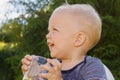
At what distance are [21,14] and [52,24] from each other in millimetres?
4049

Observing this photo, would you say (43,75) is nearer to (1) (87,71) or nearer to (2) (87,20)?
(1) (87,71)

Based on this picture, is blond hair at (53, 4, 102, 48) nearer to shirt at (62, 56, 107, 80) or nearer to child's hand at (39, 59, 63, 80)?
shirt at (62, 56, 107, 80)

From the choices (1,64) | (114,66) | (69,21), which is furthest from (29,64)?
(1,64)

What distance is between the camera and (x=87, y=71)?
163 centimetres

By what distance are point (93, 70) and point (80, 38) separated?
185mm

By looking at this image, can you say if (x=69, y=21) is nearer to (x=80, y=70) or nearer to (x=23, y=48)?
(x=80, y=70)

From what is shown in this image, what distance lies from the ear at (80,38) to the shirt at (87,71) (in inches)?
3.0

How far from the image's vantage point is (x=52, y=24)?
174cm

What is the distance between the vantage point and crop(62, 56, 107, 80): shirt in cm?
161

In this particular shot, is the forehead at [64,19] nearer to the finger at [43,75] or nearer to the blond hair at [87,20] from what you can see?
the blond hair at [87,20]

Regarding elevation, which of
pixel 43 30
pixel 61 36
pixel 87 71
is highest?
pixel 61 36

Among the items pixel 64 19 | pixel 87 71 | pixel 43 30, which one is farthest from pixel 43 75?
pixel 43 30

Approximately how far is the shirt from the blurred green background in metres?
3.17

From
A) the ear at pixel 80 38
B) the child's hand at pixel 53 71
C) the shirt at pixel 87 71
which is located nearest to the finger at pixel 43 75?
the child's hand at pixel 53 71
